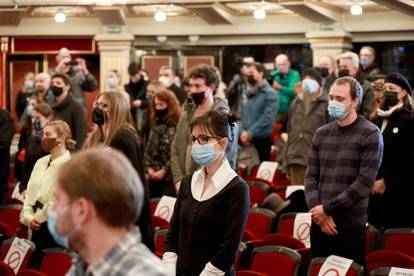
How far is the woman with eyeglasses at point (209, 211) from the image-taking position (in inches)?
154

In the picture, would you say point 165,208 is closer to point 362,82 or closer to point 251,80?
point 362,82

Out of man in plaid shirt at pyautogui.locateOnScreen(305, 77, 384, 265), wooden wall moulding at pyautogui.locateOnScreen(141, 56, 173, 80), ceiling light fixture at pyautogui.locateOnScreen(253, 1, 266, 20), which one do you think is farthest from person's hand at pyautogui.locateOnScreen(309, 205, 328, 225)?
wooden wall moulding at pyautogui.locateOnScreen(141, 56, 173, 80)

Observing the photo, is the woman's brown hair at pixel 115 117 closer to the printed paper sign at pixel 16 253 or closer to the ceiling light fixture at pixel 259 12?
the printed paper sign at pixel 16 253

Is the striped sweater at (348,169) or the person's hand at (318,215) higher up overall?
the striped sweater at (348,169)

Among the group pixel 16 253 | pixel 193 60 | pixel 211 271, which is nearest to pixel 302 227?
pixel 16 253

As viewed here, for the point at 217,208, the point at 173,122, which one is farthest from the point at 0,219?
the point at 217,208

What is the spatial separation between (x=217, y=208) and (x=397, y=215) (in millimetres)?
2663

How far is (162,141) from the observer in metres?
7.02

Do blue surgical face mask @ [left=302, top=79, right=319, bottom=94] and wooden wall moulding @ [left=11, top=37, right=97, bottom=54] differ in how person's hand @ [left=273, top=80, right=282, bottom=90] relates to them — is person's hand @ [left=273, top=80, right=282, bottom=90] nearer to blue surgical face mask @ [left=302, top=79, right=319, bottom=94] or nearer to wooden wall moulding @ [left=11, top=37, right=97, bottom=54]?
blue surgical face mask @ [left=302, top=79, right=319, bottom=94]

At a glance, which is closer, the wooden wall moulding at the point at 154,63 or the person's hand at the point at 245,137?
the person's hand at the point at 245,137

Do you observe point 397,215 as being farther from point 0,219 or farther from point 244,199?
point 0,219

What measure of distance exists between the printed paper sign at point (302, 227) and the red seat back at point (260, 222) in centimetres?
31

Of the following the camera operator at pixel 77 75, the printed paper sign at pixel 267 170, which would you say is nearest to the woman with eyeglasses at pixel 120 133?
the printed paper sign at pixel 267 170

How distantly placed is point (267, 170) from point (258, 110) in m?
0.61
